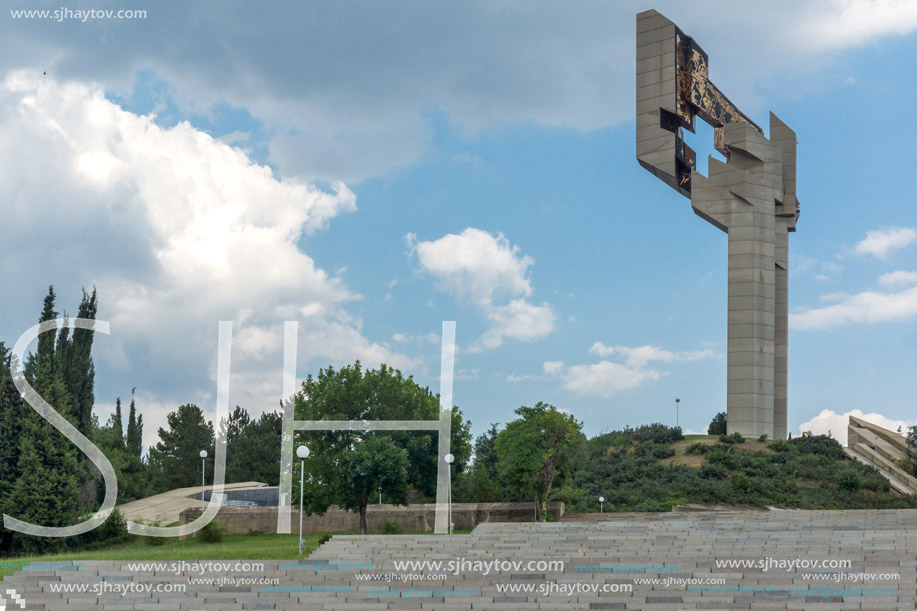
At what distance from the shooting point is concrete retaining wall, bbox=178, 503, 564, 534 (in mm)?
38000

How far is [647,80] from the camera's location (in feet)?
165

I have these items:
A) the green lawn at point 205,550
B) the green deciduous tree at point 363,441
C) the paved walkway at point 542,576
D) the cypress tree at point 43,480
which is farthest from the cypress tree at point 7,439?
the paved walkway at point 542,576

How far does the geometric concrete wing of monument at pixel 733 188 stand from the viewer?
48.6 m

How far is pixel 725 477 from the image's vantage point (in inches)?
1677

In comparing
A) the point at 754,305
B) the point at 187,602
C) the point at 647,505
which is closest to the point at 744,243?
the point at 754,305

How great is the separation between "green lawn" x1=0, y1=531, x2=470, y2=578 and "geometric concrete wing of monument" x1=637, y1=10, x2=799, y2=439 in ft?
84.2

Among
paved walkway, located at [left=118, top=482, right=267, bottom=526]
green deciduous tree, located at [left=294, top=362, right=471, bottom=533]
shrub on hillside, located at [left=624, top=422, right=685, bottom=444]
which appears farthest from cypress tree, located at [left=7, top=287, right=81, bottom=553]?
shrub on hillside, located at [left=624, top=422, right=685, bottom=444]

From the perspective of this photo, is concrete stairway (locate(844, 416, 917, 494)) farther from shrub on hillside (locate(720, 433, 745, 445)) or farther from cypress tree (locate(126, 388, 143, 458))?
cypress tree (locate(126, 388, 143, 458))

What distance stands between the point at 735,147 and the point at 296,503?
2991 centimetres

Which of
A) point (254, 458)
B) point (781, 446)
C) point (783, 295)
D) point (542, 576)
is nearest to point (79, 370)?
point (254, 458)

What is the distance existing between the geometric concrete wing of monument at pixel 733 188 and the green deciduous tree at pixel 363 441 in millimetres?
19340

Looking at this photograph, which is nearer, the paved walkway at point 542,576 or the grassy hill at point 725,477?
the paved walkway at point 542,576

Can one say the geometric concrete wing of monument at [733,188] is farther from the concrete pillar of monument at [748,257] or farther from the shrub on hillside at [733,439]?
the shrub on hillside at [733,439]

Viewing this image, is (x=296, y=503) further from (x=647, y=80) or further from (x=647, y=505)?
(x=647, y=80)
